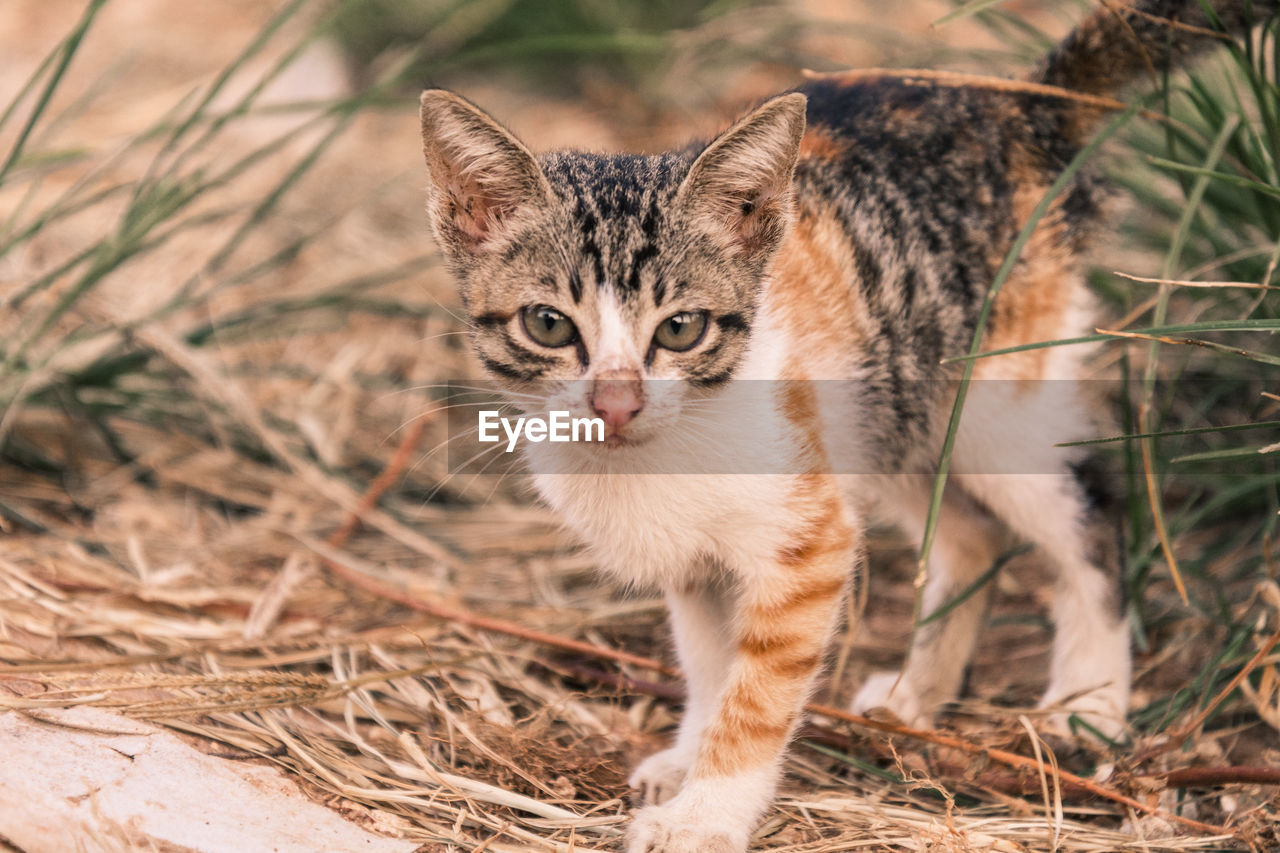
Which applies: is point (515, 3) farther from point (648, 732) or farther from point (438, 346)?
point (648, 732)

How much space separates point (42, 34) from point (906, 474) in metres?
6.20

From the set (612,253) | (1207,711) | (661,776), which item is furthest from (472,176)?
(1207,711)

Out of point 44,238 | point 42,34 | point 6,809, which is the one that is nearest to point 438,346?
point 44,238

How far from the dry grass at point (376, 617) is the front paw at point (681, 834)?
11 cm

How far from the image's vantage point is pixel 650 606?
9.96 ft

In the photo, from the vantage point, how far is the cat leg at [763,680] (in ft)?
6.95

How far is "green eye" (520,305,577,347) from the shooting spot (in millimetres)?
2064

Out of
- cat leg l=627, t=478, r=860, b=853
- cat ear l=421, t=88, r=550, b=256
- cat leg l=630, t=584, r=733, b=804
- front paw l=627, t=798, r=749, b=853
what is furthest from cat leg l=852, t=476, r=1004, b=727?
cat ear l=421, t=88, r=550, b=256

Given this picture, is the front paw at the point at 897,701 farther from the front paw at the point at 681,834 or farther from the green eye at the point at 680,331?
the green eye at the point at 680,331

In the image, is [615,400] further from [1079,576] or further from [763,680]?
[1079,576]

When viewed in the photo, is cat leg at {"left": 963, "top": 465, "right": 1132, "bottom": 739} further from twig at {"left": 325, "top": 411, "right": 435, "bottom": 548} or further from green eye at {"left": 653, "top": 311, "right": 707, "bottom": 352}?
twig at {"left": 325, "top": 411, "right": 435, "bottom": 548}

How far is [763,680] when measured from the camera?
2176mm

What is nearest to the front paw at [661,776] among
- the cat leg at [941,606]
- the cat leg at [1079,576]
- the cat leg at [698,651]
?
the cat leg at [698,651]

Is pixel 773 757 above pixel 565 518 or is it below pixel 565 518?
below
